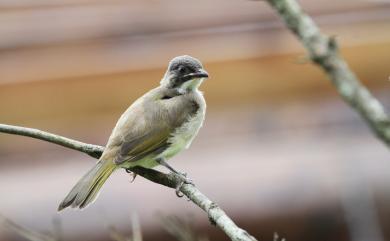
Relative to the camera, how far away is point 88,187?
4195 mm

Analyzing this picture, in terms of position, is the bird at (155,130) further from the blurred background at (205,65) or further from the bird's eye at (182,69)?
the blurred background at (205,65)

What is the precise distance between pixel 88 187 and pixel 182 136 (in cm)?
89

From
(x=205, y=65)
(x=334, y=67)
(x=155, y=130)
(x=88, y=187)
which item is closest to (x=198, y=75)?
(x=155, y=130)

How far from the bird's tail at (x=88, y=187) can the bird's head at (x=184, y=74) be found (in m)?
1.01

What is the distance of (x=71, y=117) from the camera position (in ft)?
38.4

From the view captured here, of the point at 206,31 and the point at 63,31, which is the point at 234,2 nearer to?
the point at 206,31

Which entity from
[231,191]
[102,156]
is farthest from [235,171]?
[102,156]

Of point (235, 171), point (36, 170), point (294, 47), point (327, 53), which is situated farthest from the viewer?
point (294, 47)

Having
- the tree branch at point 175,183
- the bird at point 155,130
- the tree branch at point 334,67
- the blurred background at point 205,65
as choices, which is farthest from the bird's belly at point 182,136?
the blurred background at point 205,65

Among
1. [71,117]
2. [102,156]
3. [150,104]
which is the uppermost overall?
[71,117]

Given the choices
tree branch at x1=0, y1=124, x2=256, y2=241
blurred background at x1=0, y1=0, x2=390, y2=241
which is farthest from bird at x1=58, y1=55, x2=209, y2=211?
blurred background at x1=0, y1=0, x2=390, y2=241

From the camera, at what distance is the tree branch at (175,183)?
2.53 m

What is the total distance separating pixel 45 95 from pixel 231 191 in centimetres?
365

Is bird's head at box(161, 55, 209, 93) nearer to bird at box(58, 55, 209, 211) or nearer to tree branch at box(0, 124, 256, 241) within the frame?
bird at box(58, 55, 209, 211)
